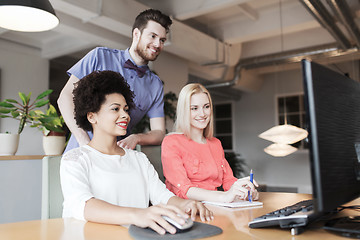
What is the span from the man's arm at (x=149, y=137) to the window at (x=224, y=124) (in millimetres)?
8153

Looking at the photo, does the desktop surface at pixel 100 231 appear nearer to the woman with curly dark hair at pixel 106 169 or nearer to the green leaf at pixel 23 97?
the woman with curly dark hair at pixel 106 169

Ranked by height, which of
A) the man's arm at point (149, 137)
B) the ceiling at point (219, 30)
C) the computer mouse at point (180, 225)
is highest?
the ceiling at point (219, 30)

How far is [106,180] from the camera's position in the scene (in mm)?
1160

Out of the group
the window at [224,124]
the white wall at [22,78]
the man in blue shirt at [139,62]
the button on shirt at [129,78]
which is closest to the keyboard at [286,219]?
the man in blue shirt at [139,62]

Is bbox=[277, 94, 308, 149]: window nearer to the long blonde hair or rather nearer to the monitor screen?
the long blonde hair

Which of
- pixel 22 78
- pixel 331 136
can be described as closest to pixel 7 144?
pixel 331 136

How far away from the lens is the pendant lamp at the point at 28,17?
7.37 ft

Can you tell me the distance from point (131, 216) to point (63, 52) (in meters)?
5.10

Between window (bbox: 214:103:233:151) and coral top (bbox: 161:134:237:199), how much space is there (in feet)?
26.9

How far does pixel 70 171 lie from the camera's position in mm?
1090

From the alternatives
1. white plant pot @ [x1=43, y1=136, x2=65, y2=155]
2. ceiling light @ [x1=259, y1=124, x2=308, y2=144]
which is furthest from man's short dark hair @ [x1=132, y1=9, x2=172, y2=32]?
ceiling light @ [x1=259, y1=124, x2=308, y2=144]

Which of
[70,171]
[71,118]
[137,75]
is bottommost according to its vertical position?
[70,171]

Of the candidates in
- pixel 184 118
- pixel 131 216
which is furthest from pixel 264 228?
pixel 184 118

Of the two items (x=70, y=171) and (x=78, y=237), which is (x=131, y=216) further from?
(x=70, y=171)
